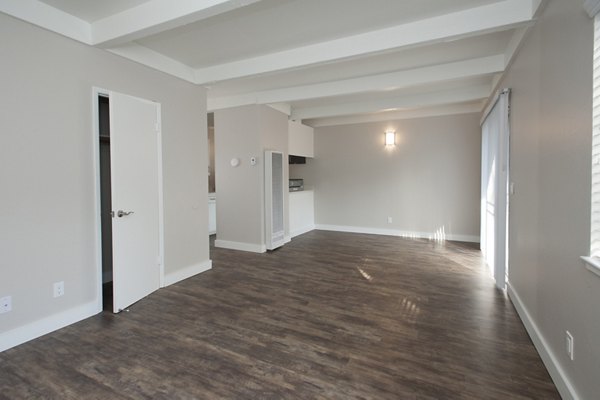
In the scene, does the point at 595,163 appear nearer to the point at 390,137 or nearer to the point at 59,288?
the point at 59,288

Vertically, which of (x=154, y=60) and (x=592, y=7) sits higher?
(x=154, y=60)

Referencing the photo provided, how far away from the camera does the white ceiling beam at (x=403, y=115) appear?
19.1 feet

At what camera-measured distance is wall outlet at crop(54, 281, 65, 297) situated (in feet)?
8.46

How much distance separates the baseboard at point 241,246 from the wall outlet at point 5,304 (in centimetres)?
320

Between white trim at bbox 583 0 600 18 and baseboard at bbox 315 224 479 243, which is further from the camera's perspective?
baseboard at bbox 315 224 479 243

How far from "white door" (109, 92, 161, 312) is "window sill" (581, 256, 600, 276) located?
342cm

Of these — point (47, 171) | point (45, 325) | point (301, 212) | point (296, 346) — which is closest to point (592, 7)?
point (296, 346)

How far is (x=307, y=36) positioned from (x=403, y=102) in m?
2.85

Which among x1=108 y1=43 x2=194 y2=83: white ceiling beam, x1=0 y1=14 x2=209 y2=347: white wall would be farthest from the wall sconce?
x1=0 y1=14 x2=209 y2=347: white wall

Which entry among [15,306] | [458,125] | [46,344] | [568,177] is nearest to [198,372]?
[46,344]

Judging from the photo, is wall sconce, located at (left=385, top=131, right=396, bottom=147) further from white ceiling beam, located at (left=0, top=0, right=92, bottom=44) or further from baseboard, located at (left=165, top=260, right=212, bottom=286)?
white ceiling beam, located at (left=0, top=0, right=92, bottom=44)

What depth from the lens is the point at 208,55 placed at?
3486 mm

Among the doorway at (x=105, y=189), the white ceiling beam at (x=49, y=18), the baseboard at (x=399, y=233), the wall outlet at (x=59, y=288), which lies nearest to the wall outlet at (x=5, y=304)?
the wall outlet at (x=59, y=288)

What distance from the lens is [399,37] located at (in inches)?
111
